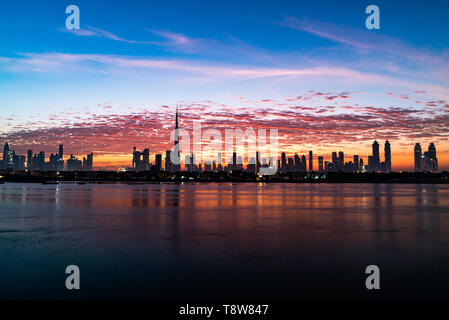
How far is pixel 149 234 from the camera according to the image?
22438mm

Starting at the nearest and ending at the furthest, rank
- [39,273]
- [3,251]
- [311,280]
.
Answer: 1. [311,280]
2. [39,273]
3. [3,251]

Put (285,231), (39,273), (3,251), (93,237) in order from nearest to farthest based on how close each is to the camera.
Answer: (39,273) < (3,251) < (93,237) < (285,231)
